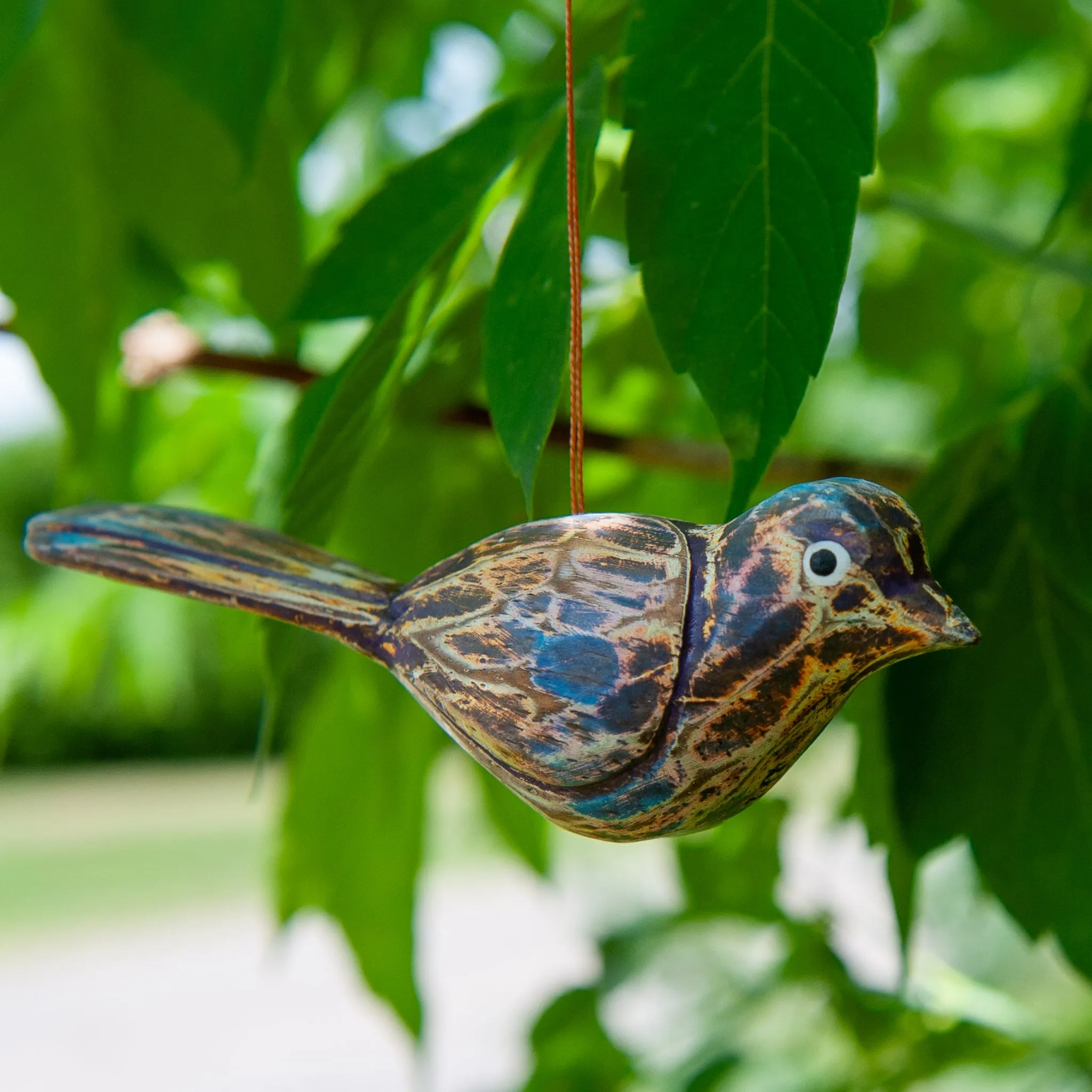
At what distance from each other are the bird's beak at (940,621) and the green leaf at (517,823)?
0.31 metres

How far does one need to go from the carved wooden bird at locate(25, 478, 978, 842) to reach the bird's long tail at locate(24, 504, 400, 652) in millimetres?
16

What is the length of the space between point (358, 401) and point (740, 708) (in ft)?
0.36

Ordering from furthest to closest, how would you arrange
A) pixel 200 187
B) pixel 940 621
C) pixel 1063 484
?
pixel 200 187 → pixel 1063 484 → pixel 940 621

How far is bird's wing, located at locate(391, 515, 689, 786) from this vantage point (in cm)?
19

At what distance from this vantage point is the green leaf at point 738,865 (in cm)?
54

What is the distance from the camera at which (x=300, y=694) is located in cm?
37

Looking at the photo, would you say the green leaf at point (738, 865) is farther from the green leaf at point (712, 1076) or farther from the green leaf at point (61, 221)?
the green leaf at point (61, 221)

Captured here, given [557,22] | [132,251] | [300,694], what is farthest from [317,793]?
[557,22]

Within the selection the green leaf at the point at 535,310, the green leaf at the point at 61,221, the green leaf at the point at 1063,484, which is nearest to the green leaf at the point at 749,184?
the green leaf at the point at 535,310

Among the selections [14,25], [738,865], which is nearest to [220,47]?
[14,25]

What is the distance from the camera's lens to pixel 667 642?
0.62ft

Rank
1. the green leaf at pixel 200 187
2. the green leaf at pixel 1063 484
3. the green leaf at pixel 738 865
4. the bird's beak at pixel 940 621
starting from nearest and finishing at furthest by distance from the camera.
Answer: the bird's beak at pixel 940 621
the green leaf at pixel 1063 484
the green leaf at pixel 200 187
the green leaf at pixel 738 865

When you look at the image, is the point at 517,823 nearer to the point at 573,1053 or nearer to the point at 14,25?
the point at 573,1053

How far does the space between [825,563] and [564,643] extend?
5 centimetres
